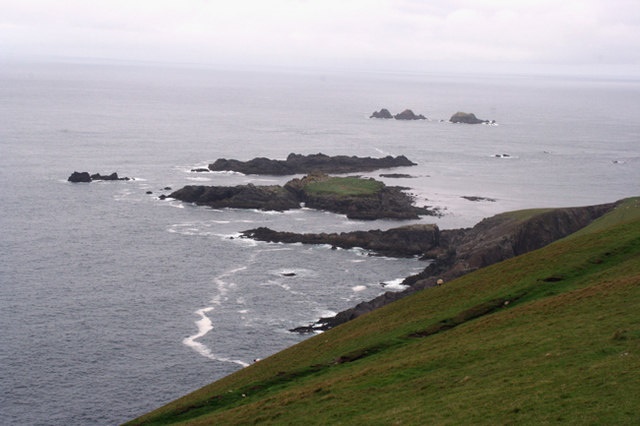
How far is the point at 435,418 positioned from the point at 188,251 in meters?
84.8

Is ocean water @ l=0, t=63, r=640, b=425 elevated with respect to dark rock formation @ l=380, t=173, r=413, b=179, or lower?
lower

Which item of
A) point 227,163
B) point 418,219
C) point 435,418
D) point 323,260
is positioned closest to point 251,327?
point 323,260

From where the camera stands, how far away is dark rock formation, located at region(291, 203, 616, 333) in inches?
3627

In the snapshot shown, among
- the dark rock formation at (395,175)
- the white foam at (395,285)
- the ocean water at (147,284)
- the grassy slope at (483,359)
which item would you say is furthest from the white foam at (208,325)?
the dark rock formation at (395,175)

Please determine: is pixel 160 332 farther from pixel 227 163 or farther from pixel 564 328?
pixel 227 163

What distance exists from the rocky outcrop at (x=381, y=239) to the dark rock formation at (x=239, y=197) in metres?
23.4

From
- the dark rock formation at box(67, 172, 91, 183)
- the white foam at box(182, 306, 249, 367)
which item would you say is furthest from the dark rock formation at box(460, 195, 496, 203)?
the white foam at box(182, 306, 249, 367)

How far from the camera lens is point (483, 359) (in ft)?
134

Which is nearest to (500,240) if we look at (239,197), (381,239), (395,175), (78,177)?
(381,239)

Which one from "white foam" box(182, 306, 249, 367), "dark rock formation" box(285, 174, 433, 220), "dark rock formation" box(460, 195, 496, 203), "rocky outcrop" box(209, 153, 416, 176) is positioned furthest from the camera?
"rocky outcrop" box(209, 153, 416, 176)

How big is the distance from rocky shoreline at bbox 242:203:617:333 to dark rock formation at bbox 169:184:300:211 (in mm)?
22188

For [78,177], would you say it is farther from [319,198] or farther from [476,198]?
[476,198]

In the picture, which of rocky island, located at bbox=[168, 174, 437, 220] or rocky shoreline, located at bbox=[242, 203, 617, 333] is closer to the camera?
rocky shoreline, located at bbox=[242, 203, 617, 333]

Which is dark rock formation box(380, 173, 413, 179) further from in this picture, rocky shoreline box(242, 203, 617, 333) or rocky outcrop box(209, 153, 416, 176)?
rocky shoreline box(242, 203, 617, 333)
